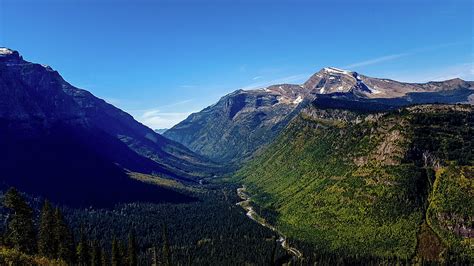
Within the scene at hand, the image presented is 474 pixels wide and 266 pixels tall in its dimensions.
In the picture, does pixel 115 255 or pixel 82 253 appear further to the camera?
pixel 115 255

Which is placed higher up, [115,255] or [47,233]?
[47,233]

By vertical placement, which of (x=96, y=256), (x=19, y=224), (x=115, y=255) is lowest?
(x=115, y=255)

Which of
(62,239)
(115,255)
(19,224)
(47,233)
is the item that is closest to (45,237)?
(47,233)

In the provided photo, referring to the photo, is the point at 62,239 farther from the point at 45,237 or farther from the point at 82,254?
the point at 82,254

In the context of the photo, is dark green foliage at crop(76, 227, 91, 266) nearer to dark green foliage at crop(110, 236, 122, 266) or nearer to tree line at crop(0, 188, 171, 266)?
tree line at crop(0, 188, 171, 266)

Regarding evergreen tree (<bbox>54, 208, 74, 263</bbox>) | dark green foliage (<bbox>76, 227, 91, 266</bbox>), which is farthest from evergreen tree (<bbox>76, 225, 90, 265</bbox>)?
evergreen tree (<bbox>54, 208, 74, 263</bbox>)

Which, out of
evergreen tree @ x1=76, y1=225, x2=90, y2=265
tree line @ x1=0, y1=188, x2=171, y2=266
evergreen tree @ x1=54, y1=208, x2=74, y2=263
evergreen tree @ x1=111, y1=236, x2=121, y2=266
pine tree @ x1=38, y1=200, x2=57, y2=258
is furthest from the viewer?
evergreen tree @ x1=111, y1=236, x2=121, y2=266
